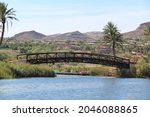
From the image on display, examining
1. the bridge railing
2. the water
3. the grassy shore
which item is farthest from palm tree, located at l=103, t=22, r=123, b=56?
the water

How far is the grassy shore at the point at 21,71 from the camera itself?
74.6 meters

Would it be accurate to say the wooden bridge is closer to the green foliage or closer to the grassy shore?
the green foliage

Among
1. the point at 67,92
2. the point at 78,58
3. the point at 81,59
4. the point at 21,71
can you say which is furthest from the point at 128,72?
the point at 67,92

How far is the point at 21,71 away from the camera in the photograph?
82.9 metres

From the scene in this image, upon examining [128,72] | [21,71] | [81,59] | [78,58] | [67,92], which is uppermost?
[78,58]

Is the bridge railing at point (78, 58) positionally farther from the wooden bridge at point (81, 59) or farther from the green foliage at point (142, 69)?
the green foliage at point (142, 69)

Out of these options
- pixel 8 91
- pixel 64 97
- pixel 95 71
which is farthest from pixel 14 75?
pixel 95 71

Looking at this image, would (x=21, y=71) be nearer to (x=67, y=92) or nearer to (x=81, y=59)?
(x=81, y=59)

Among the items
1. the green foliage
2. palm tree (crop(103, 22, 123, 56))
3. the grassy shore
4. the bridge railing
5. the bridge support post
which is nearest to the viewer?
the grassy shore

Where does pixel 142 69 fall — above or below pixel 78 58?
below

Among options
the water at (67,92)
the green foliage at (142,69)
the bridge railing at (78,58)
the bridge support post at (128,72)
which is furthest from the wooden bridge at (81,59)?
the water at (67,92)

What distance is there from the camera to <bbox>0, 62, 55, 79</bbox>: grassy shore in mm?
74562

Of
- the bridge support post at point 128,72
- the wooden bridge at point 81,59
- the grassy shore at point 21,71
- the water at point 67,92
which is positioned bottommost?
the bridge support post at point 128,72

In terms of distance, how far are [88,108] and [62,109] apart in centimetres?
171
